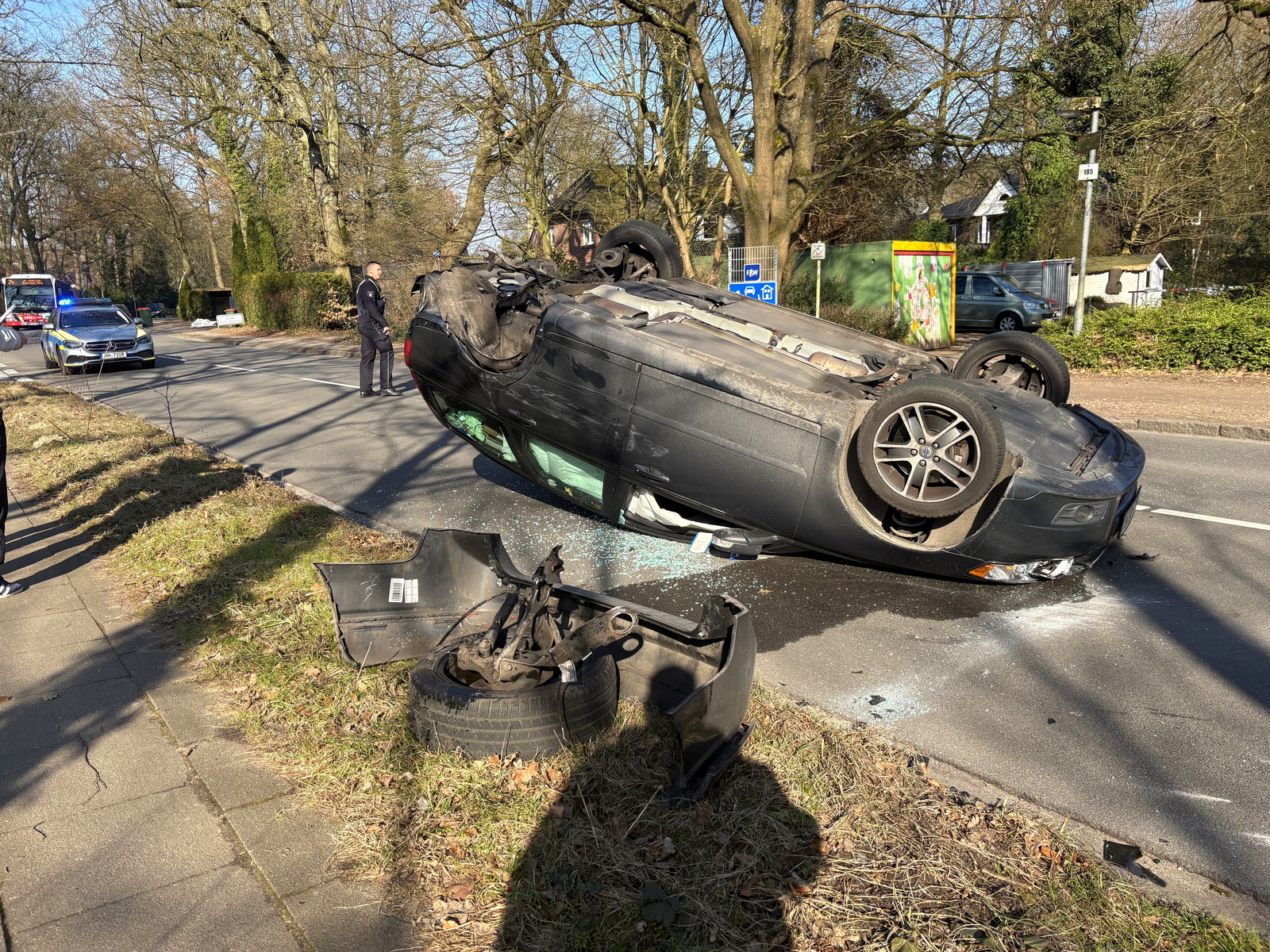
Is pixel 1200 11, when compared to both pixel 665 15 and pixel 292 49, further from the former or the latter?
pixel 292 49

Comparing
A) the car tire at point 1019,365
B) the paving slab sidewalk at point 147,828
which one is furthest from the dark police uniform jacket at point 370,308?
the car tire at point 1019,365

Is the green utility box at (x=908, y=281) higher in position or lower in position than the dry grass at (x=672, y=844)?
higher

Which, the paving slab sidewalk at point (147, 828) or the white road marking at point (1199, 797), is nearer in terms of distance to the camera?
the paving slab sidewalk at point (147, 828)

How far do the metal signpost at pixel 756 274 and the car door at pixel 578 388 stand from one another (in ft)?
31.9

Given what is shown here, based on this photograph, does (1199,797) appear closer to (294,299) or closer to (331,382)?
(331,382)

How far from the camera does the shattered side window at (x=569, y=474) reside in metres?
5.85

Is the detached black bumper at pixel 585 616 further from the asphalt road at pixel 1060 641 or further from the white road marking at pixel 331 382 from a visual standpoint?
the white road marking at pixel 331 382

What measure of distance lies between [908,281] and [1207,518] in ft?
45.2

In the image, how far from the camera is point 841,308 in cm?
1944

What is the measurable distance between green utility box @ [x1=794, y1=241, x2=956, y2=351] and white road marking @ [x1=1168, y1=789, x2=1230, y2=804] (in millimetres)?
16422

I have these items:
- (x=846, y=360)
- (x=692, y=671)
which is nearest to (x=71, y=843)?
(x=692, y=671)

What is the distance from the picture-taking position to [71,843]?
121 inches

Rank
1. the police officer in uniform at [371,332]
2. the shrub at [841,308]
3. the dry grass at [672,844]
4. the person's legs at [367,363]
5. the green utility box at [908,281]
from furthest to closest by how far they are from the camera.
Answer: the green utility box at [908,281], the shrub at [841,308], the person's legs at [367,363], the police officer in uniform at [371,332], the dry grass at [672,844]

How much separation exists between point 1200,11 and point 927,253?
1023 cm
